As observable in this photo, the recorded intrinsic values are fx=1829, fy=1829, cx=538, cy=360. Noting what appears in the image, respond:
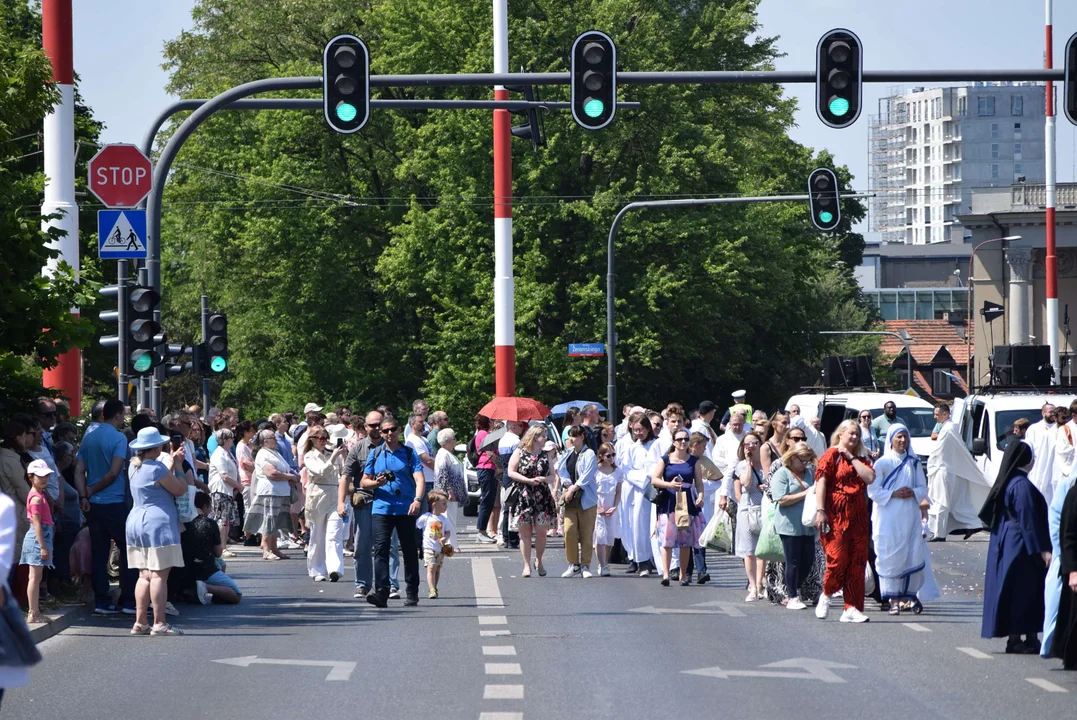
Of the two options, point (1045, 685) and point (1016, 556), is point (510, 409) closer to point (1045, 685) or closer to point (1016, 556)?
point (1016, 556)

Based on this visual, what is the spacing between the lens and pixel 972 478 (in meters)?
25.0

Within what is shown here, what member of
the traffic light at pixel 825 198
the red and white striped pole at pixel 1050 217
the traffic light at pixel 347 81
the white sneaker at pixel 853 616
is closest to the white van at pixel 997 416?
the traffic light at pixel 825 198

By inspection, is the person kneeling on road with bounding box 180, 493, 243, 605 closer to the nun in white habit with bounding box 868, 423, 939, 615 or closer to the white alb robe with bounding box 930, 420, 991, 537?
the nun in white habit with bounding box 868, 423, 939, 615

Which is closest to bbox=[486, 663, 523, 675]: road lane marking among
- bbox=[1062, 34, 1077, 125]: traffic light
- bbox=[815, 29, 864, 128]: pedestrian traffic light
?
bbox=[815, 29, 864, 128]: pedestrian traffic light

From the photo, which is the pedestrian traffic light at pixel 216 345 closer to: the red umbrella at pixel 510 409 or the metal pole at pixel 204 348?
the metal pole at pixel 204 348

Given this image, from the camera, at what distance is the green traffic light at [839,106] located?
1614 centimetres

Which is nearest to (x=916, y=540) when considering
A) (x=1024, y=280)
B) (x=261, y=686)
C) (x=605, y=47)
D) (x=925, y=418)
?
(x=605, y=47)

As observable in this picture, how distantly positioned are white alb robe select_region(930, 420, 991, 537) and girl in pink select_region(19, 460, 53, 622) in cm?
1376

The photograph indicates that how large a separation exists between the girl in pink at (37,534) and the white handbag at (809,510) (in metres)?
6.28

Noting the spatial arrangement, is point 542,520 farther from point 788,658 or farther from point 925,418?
point 925,418

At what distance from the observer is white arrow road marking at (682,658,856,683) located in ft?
38.0

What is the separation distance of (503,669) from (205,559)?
578 centimetres

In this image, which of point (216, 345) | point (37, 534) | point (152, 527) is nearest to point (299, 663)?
point (152, 527)

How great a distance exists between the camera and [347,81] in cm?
1644
